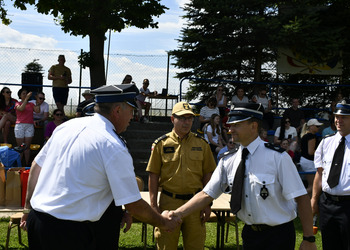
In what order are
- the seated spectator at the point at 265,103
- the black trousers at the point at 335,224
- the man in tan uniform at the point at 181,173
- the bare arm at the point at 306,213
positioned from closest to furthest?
the bare arm at the point at 306,213 → the black trousers at the point at 335,224 → the man in tan uniform at the point at 181,173 → the seated spectator at the point at 265,103

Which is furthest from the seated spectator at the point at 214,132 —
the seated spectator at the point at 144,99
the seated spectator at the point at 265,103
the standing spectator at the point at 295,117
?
the seated spectator at the point at 144,99

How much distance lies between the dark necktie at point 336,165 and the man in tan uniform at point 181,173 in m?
1.35

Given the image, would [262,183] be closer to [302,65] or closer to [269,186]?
[269,186]

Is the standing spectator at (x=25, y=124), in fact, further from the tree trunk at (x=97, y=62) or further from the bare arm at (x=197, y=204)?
the bare arm at (x=197, y=204)

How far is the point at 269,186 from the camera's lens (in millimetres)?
3586

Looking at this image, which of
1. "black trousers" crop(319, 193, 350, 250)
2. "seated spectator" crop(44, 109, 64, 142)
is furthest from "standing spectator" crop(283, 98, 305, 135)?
"black trousers" crop(319, 193, 350, 250)

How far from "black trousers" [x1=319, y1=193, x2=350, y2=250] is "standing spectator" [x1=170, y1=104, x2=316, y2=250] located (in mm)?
1242

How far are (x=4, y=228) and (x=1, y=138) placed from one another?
4838 mm

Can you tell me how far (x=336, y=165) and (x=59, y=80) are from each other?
32.5 feet

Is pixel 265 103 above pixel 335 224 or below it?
above

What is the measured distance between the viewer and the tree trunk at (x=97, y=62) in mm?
15133

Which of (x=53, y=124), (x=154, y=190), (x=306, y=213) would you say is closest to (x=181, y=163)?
(x=154, y=190)

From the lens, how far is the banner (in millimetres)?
16844

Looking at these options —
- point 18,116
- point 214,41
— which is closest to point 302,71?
point 214,41
